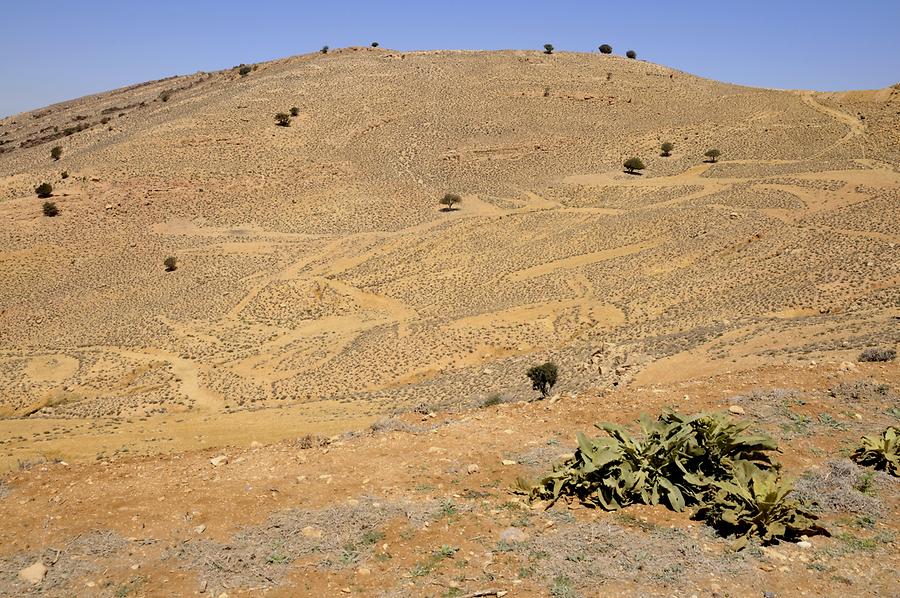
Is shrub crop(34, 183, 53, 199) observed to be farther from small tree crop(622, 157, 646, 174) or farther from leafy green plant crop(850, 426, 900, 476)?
leafy green plant crop(850, 426, 900, 476)

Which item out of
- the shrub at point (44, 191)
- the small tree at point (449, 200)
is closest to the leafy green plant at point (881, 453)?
the small tree at point (449, 200)

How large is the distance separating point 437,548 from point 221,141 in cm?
5510

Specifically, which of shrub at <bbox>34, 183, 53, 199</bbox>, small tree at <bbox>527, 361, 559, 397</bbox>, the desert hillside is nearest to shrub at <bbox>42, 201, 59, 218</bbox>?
the desert hillside

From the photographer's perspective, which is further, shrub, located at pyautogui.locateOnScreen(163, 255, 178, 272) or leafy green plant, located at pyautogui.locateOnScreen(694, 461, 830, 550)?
shrub, located at pyautogui.locateOnScreen(163, 255, 178, 272)

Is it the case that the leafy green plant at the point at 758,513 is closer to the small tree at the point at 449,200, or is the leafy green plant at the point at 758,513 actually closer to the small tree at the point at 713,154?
the small tree at the point at 449,200

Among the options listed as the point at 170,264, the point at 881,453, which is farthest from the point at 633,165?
the point at 881,453

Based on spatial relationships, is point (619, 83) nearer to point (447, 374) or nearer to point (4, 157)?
point (447, 374)

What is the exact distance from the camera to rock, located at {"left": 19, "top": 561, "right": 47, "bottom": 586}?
→ 6.72 meters

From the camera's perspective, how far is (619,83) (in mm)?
69562

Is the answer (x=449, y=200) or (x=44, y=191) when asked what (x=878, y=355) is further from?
(x=44, y=191)

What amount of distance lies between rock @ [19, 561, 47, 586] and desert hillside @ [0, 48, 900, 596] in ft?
0.60

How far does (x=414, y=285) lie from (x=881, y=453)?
2717cm

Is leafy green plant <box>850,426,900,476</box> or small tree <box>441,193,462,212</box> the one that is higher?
small tree <box>441,193,462,212</box>

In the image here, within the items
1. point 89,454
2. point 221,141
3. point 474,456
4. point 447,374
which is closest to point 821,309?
point 447,374
